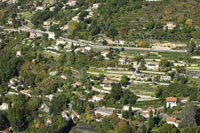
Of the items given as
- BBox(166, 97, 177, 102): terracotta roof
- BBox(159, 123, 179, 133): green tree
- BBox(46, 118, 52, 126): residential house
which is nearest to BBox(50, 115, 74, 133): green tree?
BBox(46, 118, 52, 126): residential house

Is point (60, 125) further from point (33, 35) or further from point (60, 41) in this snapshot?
point (33, 35)

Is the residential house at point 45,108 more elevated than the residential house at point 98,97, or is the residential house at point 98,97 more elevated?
the residential house at point 98,97

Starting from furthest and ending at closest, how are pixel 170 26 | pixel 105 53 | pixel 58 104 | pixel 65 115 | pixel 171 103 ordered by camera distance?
pixel 170 26
pixel 105 53
pixel 58 104
pixel 65 115
pixel 171 103

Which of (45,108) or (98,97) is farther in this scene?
(45,108)

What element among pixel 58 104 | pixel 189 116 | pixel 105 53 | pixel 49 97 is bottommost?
pixel 49 97

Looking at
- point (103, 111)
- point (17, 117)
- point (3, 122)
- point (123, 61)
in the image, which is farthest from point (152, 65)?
point (3, 122)

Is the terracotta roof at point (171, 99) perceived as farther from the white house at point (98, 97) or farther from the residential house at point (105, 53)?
the residential house at point (105, 53)

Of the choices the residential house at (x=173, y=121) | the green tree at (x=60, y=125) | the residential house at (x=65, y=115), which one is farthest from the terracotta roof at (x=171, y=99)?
the residential house at (x=65, y=115)

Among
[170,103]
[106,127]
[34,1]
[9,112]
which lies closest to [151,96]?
[170,103]

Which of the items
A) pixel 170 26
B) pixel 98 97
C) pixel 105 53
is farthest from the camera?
pixel 170 26

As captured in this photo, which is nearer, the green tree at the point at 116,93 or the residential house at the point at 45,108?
the green tree at the point at 116,93
